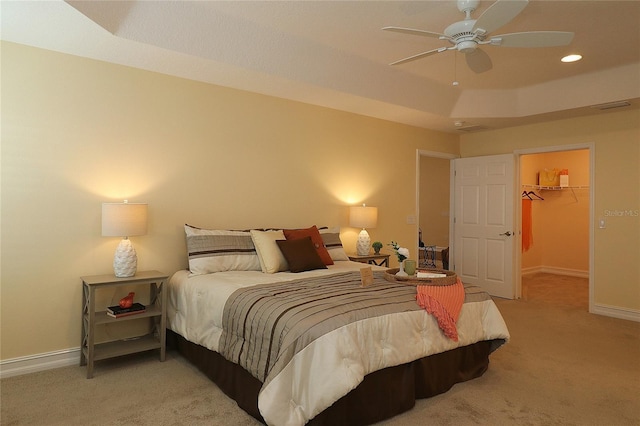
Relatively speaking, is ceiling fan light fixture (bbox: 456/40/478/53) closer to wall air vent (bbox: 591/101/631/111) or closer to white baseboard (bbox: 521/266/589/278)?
wall air vent (bbox: 591/101/631/111)

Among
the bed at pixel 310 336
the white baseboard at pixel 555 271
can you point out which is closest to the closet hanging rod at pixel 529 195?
the white baseboard at pixel 555 271

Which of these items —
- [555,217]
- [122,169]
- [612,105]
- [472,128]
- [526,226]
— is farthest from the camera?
[555,217]

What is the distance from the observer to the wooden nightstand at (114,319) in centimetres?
292

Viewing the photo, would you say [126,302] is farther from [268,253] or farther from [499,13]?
[499,13]

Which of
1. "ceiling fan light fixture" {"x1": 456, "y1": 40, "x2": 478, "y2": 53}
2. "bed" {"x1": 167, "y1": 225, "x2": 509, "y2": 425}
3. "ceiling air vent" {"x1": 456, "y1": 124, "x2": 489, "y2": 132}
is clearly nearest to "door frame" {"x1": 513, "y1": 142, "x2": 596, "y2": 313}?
"ceiling air vent" {"x1": 456, "y1": 124, "x2": 489, "y2": 132}

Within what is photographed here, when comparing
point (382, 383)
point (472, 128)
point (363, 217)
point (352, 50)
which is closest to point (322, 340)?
point (382, 383)

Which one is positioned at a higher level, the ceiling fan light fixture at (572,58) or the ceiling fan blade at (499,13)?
the ceiling fan light fixture at (572,58)

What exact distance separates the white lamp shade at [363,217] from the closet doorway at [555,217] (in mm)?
3684

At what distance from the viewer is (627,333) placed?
4.08m

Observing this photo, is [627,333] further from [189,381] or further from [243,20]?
[243,20]

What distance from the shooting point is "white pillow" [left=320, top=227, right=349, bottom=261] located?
4.25m

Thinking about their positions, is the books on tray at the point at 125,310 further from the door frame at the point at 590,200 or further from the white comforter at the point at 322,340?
the door frame at the point at 590,200

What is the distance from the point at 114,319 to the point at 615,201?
5.27m

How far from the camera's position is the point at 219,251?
139 inches
